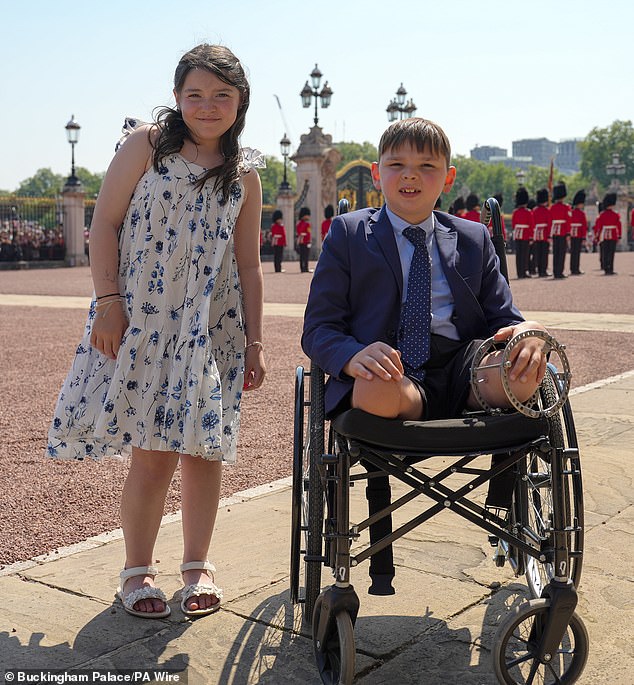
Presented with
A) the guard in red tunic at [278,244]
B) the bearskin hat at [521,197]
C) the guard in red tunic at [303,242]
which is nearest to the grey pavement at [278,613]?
the bearskin hat at [521,197]

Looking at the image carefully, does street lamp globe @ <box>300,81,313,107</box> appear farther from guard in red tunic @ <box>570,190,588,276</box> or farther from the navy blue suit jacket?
the navy blue suit jacket

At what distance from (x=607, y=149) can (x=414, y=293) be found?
366 ft

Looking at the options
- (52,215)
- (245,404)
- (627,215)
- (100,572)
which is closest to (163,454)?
(100,572)

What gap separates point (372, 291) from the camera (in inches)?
112

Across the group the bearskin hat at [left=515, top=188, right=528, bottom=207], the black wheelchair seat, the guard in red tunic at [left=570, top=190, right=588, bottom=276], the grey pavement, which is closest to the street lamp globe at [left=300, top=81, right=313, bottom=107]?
the bearskin hat at [left=515, top=188, right=528, bottom=207]

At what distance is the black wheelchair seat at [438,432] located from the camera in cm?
244

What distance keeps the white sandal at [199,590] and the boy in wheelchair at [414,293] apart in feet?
2.42

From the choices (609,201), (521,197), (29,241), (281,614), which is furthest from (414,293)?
(29,241)

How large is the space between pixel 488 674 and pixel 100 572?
1.34 metres

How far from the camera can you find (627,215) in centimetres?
5494

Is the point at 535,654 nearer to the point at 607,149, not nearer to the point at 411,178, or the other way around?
the point at 411,178

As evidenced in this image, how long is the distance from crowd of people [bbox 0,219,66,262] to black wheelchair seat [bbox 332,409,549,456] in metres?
30.3

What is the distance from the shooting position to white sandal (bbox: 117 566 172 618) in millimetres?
2988

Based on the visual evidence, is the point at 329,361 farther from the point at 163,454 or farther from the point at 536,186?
the point at 536,186
